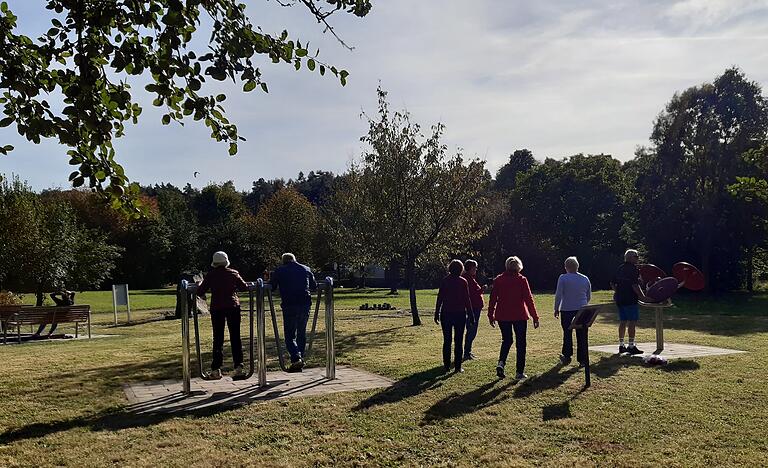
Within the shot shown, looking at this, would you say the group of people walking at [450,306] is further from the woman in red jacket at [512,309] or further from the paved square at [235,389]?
the paved square at [235,389]

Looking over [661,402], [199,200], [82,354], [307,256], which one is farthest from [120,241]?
[661,402]

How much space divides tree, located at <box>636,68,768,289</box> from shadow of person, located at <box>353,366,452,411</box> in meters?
32.0

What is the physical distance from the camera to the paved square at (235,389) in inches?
330

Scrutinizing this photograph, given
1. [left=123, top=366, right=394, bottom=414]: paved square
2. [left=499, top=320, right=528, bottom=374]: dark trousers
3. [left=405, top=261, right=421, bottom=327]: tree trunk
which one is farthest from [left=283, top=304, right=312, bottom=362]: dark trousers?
[left=405, top=261, right=421, bottom=327]: tree trunk

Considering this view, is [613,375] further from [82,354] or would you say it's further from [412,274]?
[412,274]

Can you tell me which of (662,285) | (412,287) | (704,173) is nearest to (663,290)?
(662,285)

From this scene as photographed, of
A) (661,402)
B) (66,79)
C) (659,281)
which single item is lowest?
(661,402)

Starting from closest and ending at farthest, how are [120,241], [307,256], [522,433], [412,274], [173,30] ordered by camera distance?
1. [173,30]
2. [522,433]
3. [412,274]
4. [307,256]
5. [120,241]

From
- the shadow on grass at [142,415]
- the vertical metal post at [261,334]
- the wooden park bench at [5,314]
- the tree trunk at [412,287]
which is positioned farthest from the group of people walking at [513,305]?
the wooden park bench at [5,314]

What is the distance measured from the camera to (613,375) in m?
9.93

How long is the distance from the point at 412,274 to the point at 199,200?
57.8 m

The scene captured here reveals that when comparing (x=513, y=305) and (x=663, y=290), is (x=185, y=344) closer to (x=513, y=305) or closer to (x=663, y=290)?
(x=513, y=305)

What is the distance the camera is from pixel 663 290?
11672 millimetres

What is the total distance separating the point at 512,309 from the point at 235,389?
4.04 meters
